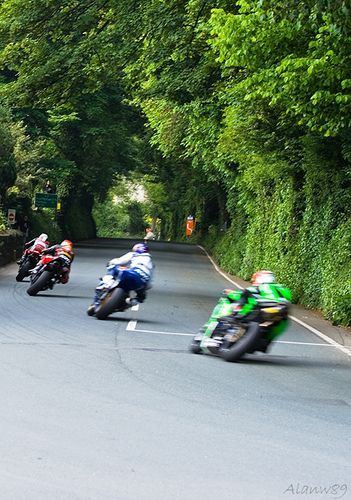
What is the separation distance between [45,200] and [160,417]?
40.5m

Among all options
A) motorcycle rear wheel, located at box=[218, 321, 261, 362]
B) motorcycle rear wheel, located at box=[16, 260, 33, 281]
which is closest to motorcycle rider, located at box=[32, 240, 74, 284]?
motorcycle rear wheel, located at box=[16, 260, 33, 281]

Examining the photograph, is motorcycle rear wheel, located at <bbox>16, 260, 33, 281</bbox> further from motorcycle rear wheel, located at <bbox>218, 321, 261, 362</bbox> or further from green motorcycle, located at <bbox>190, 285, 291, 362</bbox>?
motorcycle rear wheel, located at <bbox>218, 321, 261, 362</bbox>

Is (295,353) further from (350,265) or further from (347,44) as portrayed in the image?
(350,265)

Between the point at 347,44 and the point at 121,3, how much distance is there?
9.10 meters

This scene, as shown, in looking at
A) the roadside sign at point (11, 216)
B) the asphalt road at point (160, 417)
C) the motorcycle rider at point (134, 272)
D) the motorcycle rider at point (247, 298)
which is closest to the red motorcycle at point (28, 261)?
the motorcycle rider at point (134, 272)

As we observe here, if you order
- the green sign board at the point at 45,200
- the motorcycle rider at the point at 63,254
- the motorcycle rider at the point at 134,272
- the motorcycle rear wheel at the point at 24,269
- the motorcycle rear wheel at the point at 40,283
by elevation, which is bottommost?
the green sign board at the point at 45,200

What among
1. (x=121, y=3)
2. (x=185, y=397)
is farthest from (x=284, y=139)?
(x=185, y=397)

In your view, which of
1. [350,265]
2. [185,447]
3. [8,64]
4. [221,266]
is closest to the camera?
[185,447]

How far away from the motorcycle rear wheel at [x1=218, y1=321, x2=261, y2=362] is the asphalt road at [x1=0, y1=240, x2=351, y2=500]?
0.15 m

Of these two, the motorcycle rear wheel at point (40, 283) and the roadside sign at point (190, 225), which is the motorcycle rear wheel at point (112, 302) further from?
the roadside sign at point (190, 225)

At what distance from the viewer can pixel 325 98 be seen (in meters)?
17.1

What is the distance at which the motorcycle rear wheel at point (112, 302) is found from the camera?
1697 cm

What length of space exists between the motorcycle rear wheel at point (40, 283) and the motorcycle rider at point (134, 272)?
3896 mm

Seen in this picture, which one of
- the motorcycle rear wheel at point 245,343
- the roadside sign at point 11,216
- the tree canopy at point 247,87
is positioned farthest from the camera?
the roadside sign at point 11,216
